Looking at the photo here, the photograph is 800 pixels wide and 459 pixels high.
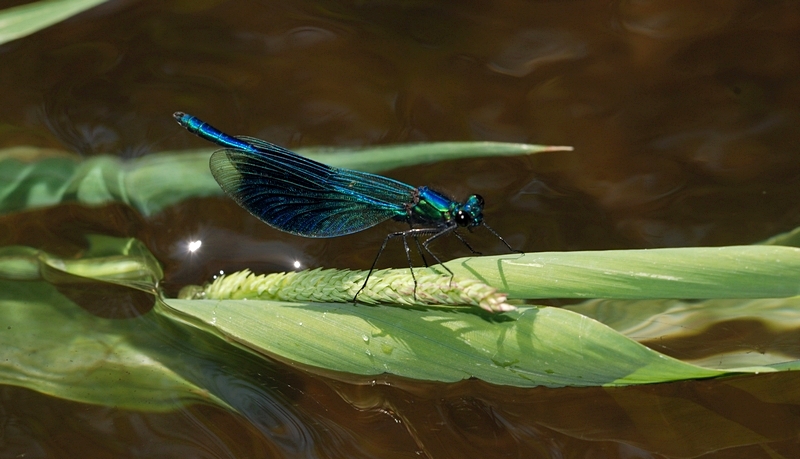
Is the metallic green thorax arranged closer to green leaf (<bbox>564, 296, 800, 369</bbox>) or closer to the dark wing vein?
the dark wing vein

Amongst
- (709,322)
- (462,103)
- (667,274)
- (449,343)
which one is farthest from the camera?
(462,103)

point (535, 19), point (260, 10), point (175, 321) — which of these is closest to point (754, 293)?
point (175, 321)

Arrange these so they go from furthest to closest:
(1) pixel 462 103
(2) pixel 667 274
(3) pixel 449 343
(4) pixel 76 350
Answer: (1) pixel 462 103 < (4) pixel 76 350 < (3) pixel 449 343 < (2) pixel 667 274

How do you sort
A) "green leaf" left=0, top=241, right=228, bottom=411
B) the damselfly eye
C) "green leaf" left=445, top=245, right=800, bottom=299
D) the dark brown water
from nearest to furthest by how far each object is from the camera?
"green leaf" left=445, top=245, right=800, bottom=299, "green leaf" left=0, top=241, right=228, bottom=411, the damselfly eye, the dark brown water

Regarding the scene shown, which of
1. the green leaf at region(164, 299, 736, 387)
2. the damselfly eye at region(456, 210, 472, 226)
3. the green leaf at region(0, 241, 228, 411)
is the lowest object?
the green leaf at region(0, 241, 228, 411)

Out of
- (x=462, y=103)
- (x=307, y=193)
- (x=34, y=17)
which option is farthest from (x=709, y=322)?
(x=34, y=17)

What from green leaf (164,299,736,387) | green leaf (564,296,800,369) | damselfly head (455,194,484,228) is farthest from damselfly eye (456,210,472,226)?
green leaf (164,299,736,387)

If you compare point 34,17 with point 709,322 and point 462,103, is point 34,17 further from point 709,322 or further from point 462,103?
point 709,322
